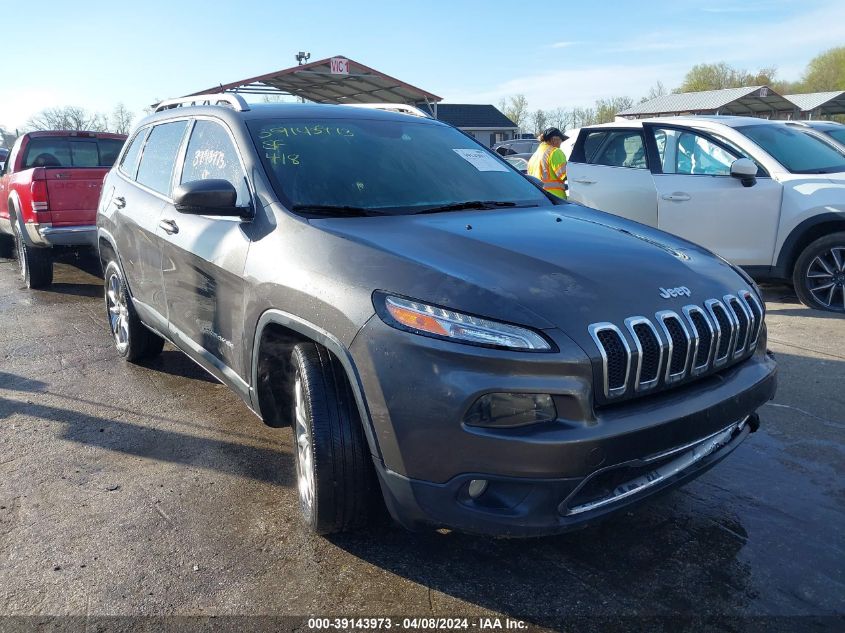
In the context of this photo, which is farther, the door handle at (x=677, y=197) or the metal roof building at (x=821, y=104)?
the metal roof building at (x=821, y=104)

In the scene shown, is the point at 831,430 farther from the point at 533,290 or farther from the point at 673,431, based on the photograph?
the point at 533,290

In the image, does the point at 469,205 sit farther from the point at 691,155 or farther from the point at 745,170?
the point at 691,155

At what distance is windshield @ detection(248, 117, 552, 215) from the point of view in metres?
3.19

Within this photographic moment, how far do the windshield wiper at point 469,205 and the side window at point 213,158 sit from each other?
33.4 inches

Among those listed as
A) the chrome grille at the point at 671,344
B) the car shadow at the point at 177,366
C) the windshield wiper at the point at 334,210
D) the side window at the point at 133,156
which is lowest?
the car shadow at the point at 177,366

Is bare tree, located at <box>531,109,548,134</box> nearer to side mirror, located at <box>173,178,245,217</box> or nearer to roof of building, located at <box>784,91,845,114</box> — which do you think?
roof of building, located at <box>784,91,845,114</box>

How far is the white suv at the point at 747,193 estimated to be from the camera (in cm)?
634

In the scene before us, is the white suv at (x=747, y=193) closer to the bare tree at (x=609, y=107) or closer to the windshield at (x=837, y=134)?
the windshield at (x=837, y=134)

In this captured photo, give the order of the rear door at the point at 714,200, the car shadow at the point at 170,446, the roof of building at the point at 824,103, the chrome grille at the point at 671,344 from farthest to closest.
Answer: the roof of building at the point at 824,103 → the rear door at the point at 714,200 → the car shadow at the point at 170,446 → the chrome grille at the point at 671,344

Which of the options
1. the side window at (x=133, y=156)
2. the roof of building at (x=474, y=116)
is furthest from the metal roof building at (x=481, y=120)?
the side window at (x=133, y=156)

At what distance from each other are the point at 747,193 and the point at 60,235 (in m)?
7.09

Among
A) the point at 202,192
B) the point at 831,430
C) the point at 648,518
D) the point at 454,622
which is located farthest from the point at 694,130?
the point at 454,622

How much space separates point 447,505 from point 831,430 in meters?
2.67

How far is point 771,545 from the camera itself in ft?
9.11
